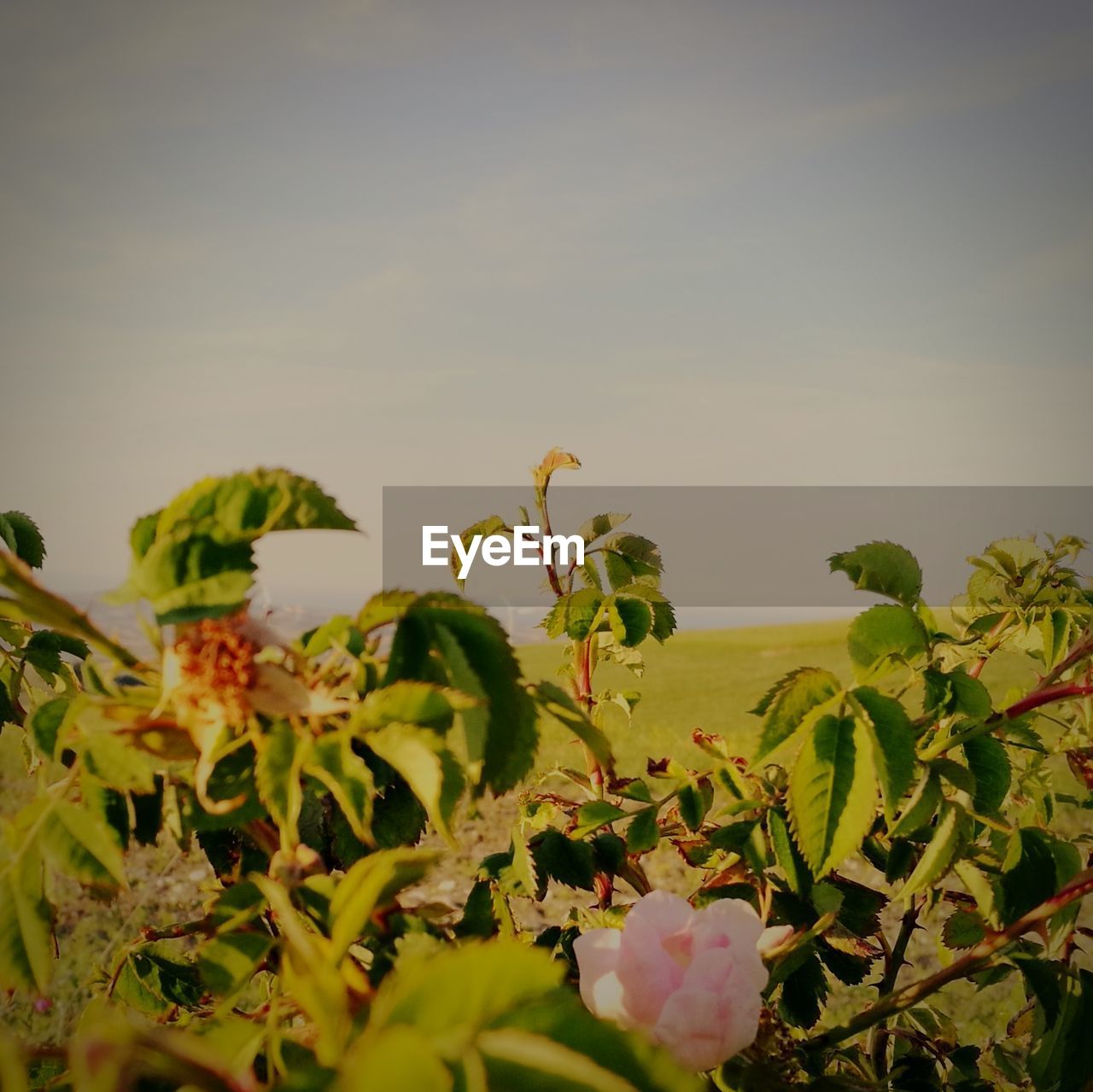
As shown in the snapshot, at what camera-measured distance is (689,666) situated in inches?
288

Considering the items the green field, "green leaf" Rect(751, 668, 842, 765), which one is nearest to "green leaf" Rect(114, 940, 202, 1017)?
"green leaf" Rect(751, 668, 842, 765)

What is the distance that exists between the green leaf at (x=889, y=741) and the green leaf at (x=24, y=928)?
0.48m

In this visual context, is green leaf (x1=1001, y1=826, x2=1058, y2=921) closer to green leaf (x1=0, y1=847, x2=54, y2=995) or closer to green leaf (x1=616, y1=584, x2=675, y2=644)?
green leaf (x1=616, y1=584, x2=675, y2=644)

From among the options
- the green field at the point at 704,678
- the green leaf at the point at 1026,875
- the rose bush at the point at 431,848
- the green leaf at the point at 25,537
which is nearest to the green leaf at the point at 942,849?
the rose bush at the point at 431,848

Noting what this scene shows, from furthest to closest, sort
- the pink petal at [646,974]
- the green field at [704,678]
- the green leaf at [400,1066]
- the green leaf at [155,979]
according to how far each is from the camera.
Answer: the green field at [704,678] < the green leaf at [155,979] < the pink petal at [646,974] < the green leaf at [400,1066]

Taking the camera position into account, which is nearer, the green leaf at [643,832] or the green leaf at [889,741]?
the green leaf at [889,741]

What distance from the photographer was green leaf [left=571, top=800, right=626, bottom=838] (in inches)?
31.2

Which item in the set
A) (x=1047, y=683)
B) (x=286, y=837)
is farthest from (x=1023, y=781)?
(x=286, y=837)

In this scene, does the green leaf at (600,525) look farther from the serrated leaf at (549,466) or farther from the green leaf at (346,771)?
the green leaf at (346,771)

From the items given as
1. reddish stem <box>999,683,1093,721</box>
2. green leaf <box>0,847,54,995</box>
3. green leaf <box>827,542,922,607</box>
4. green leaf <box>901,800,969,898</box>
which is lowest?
green leaf <box>901,800,969,898</box>

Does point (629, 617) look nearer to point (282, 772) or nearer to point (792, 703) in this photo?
point (792, 703)

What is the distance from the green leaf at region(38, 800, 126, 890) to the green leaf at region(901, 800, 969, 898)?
0.51 metres

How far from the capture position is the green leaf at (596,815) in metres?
0.79

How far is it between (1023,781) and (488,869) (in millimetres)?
938
